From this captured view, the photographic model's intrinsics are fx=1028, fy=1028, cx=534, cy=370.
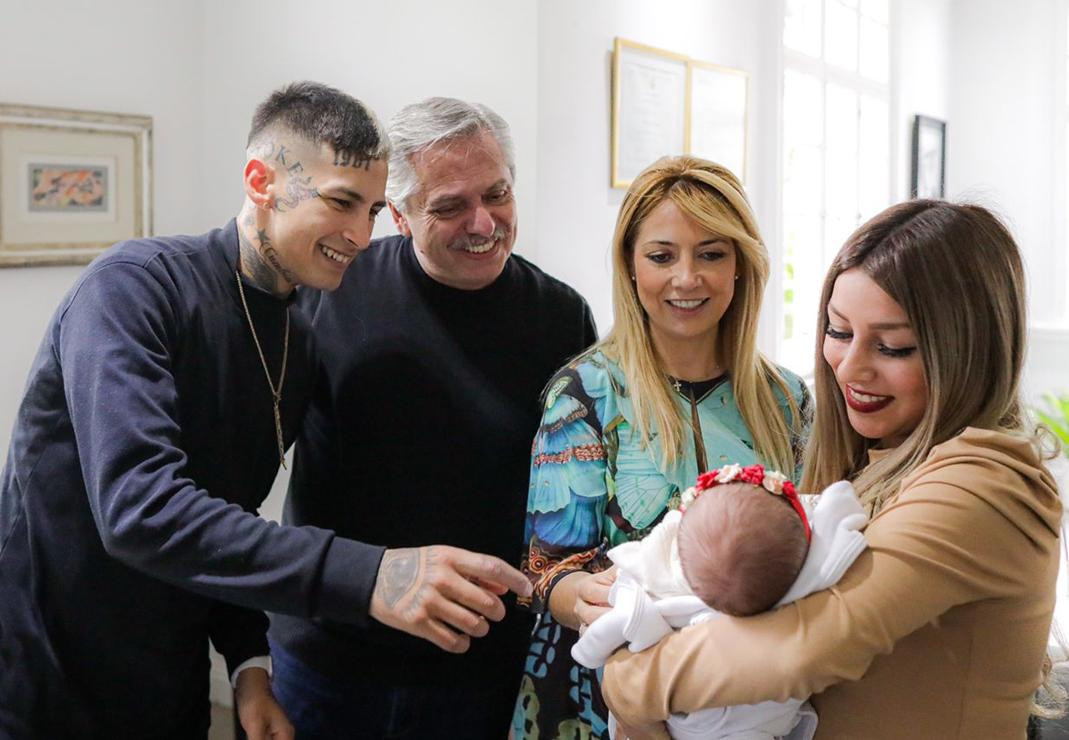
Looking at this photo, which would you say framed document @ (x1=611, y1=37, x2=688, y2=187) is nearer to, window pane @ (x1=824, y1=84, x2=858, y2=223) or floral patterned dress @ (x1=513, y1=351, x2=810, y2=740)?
floral patterned dress @ (x1=513, y1=351, x2=810, y2=740)

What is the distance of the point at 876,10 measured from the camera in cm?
557

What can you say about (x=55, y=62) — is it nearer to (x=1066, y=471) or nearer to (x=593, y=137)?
(x=593, y=137)

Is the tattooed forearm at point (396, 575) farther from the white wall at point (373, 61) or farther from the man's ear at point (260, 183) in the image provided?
the white wall at point (373, 61)

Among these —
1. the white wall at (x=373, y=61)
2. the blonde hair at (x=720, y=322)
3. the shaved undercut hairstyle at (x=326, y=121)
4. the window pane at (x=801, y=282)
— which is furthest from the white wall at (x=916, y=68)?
the shaved undercut hairstyle at (x=326, y=121)

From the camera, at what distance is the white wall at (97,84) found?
8.45ft

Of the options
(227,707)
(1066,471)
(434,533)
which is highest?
(434,533)

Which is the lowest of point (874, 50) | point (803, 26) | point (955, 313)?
point (955, 313)

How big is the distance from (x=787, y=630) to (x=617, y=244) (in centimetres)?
83

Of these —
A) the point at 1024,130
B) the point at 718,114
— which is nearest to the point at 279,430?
the point at 718,114

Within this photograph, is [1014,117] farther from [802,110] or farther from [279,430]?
[279,430]

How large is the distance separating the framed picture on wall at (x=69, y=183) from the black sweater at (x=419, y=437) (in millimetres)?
1132

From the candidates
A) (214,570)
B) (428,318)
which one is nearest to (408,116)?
(428,318)

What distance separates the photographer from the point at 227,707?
10.2 feet

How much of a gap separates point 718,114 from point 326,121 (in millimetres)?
2554
